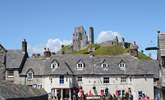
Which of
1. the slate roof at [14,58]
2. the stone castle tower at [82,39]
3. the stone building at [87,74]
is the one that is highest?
the stone castle tower at [82,39]

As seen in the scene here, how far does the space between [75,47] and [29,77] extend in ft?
291

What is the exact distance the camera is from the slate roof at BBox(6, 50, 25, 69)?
82.1m

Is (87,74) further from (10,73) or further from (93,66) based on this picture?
(10,73)

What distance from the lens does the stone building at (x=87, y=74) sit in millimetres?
79062

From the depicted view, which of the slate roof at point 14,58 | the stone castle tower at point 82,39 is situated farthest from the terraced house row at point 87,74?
the stone castle tower at point 82,39

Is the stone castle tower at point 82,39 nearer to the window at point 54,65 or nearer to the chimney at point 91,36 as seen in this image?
the chimney at point 91,36

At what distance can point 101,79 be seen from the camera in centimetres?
7988

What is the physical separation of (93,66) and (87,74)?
2.08m

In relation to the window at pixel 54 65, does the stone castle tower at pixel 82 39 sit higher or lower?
higher

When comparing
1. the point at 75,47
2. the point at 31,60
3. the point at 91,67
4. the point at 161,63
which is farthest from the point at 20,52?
the point at 75,47

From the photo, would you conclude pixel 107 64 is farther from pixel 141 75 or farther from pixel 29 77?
pixel 29 77

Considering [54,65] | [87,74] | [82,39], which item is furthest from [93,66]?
[82,39]

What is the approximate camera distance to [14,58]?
3295 inches

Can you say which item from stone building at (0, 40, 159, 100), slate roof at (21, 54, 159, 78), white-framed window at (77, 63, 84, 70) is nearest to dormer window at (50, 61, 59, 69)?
stone building at (0, 40, 159, 100)
